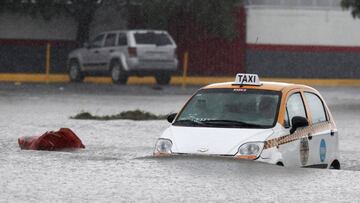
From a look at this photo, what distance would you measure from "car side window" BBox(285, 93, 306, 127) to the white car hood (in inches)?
23.0

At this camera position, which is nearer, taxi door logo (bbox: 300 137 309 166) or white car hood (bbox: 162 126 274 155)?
white car hood (bbox: 162 126 274 155)

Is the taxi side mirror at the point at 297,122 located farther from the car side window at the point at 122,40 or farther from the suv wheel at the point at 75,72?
the suv wheel at the point at 75,72

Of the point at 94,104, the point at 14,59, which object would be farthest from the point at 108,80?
the point at 94,104

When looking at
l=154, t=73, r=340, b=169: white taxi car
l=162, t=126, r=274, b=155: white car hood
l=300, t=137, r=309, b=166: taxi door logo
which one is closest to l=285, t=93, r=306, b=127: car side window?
l=154, t=73, r=340, b=169: white taxi car

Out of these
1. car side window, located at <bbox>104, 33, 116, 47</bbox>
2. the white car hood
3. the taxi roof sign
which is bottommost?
car side window, located at <bbox>104, 33, 116, 47</bbox>

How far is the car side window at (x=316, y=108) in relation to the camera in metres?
14.9

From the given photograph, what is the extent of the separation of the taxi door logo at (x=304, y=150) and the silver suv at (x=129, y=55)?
2471cm

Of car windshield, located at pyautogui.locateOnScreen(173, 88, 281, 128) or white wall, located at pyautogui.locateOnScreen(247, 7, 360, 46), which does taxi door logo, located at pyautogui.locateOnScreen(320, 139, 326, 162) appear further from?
white wall, located at pyautogui.locateOnScreen(247, 7, 360, 46)

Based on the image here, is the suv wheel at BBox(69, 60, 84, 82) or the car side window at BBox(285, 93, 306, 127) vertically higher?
the car side window at BBox(285, 93, 306, 127)

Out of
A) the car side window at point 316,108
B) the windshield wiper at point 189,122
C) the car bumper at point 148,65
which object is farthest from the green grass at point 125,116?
the car bumper at point 148,65

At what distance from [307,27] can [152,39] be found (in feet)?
26.7

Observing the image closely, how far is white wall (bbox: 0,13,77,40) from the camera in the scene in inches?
1684

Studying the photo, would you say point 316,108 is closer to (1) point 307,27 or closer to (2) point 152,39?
(2) point 152,39

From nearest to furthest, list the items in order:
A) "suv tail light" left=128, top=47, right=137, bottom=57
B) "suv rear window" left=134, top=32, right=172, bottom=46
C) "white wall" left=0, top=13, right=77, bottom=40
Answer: "suv tail light" left=128, top=47, right=137, bottom=57
"suv rear window" left=134, top=32, right=172, bottom=46
"white wall" left=0, top=13, right=77, bottom=40
